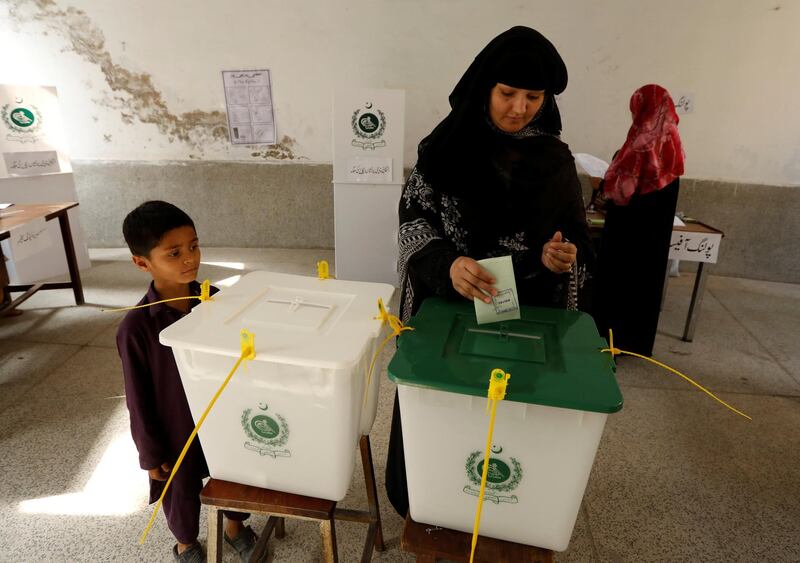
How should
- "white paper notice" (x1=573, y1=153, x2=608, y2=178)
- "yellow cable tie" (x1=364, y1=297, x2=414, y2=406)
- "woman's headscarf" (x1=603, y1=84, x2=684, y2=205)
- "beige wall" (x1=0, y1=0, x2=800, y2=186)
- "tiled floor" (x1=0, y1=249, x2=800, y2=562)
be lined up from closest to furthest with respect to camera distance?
"yellow cable tie" (x1=364, y1=297, x2=414, y2=406), "tiled floor" (x1=0, y1=249, x2=800, y2=562), "woman's headscarf" (x1=603, y1=84, x2=684, y2=205), "white paper notice" (x1=573, y1=153, x2=608, y2=178), "beige wall" (x1=0, y1=0, x2=800, y2=186)

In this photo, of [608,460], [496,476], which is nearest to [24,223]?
[496,476]

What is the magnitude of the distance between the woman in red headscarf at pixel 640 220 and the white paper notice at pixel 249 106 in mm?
2861

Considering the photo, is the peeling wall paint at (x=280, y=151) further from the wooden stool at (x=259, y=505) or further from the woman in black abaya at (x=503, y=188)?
the wooden stool at (x=259, y=505)

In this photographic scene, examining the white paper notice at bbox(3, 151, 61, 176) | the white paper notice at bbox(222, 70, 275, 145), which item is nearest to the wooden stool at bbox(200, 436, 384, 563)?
the white paper notice at bbox(3, 151, 61, 176)

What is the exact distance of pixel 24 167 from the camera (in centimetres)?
Answer: 325

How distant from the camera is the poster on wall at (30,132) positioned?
312 centimetres

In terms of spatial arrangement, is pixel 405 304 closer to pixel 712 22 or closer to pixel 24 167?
pixel 24 167

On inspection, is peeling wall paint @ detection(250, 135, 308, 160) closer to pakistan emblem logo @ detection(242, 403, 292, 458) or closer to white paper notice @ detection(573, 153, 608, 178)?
white paper notice @ detection(573, 153, 608, 178)

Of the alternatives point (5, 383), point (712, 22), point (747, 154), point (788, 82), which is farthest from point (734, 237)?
point (5, 383)

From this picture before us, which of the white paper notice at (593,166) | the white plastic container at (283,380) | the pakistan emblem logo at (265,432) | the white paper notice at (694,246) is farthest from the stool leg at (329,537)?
the white paper notice at (593,166)

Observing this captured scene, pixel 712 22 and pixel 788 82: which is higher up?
pixel 712 22

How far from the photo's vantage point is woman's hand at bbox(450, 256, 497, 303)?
0.93 metres

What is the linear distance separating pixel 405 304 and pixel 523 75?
0.62 meters

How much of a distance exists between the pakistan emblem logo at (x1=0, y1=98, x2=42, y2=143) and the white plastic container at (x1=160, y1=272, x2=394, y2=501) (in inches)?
125
